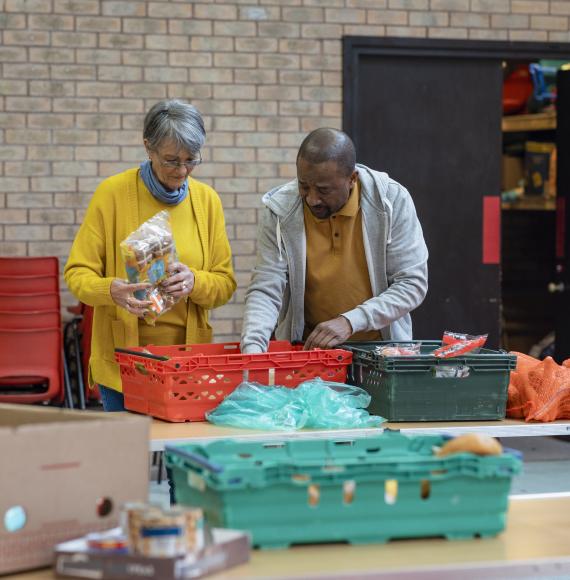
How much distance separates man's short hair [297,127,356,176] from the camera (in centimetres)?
383

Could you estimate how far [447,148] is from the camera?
7.80m

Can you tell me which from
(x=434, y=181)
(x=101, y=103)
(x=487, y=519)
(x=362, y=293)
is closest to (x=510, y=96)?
(x=434, y=181)

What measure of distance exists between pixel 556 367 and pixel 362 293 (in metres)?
0.79

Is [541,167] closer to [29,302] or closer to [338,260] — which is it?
[29,302]

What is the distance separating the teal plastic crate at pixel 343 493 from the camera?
2309 millimetres

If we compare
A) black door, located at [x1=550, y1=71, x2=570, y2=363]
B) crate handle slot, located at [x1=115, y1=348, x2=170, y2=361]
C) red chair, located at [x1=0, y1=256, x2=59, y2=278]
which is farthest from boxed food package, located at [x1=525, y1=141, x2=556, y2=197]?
crate handle slot, located at [x1=115, y1=348, x2=170, y2=361]

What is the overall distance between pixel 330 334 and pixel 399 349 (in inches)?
10.0

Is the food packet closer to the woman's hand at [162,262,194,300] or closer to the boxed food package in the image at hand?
the woman's hand at [162,262,194,300]

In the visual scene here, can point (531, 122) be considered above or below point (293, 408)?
above

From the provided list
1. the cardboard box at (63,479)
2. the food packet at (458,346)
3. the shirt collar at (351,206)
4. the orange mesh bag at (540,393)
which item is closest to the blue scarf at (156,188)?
the shirt collar at (351,206)

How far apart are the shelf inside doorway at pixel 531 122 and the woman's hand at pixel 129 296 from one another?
642 cm

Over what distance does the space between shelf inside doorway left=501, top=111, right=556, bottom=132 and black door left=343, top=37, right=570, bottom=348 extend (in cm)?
166

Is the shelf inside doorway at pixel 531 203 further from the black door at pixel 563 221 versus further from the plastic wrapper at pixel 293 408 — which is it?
the plastic wrapper at pixel 293 408

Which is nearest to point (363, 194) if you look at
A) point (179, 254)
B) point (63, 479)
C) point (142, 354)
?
point (179, 254)
